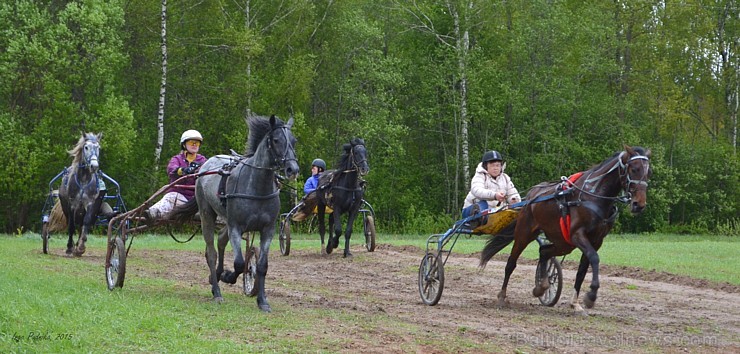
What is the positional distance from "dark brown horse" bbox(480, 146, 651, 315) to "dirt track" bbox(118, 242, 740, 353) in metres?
0.68

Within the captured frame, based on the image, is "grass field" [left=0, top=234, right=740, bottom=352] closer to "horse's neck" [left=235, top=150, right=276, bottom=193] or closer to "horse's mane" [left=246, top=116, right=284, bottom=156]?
"horse's neck" [left=235, top=150, right=276, bottom=193]

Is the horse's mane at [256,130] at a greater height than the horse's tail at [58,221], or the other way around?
the horse's mane at [256,130]

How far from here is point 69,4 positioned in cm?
3306

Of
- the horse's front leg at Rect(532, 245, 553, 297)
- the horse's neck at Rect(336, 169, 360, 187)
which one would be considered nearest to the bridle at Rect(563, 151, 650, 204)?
the horse's front leg at Rect(532, 245, 553, 297)

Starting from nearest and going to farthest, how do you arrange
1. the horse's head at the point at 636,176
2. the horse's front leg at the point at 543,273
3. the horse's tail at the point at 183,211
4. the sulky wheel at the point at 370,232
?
the horse's head at the point at 636,176, the horse's front leg at the point at 543,273, the horse's tail at the point at 183,211, the sulky wheel at the point at 370,232

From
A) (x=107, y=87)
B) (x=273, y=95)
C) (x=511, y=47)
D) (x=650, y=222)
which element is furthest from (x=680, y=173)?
(x=107, y=87)

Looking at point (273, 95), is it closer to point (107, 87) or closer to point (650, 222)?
point (107, 87)

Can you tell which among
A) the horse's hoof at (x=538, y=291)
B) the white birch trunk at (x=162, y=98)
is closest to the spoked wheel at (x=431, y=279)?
the horse's hoof at (x=538, y=291)

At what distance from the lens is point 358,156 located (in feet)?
65.3

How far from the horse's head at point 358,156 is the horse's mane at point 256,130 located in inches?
325

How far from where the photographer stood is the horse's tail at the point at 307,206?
829 inches

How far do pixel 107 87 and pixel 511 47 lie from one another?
53.4ft

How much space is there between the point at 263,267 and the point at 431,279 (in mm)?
2365

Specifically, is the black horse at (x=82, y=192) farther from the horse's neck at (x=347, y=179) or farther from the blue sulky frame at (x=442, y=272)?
the blue sulky frame at (x=442, y=272)
